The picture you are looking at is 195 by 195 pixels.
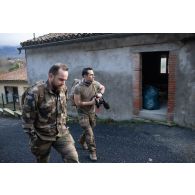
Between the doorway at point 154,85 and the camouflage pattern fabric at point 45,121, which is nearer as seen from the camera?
the camouflage pattern fabric at point 45,121

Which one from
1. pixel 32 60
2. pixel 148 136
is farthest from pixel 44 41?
pixel 148 136

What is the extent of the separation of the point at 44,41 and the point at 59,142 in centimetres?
628

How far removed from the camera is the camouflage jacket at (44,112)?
9.71 feet

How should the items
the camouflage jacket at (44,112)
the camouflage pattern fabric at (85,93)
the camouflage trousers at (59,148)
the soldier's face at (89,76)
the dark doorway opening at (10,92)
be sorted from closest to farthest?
the camouflage jacket at (44,112) < the camouflage trousers at (59,148) < the soldier's face at (89,76) < the camouflage pattern fabric at (85,93) < the dark doorway opening at (10,92)

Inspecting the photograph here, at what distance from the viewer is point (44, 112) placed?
3066 millimetres

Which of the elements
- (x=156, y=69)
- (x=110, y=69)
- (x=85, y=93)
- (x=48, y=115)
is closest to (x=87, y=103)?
(x=85, y=93)

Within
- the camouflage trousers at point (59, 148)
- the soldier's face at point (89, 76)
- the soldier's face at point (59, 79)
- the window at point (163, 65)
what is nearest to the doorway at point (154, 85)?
the window at point (163, 65)

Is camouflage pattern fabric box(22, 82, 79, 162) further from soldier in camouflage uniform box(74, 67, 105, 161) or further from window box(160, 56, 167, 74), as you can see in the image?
window box(160, 56, 167, 74)

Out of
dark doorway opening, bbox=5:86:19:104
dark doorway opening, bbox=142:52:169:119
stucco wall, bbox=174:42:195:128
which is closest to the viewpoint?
stucco wall, bbox=174:42:195:128

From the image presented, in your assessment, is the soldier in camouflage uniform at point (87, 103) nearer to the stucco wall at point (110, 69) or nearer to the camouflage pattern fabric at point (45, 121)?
the camouflage pattern fabric at point (45, 121)

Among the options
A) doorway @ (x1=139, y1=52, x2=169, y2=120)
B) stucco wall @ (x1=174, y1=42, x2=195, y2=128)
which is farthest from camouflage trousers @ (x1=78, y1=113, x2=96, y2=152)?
doorway @ (x1=139, y1=52, x2=169, y2=120)

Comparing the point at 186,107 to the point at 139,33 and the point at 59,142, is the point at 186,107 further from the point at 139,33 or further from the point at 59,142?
the point at 59,142

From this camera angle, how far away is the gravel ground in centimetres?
445

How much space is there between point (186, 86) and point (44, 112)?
13.2 feet
